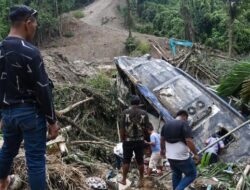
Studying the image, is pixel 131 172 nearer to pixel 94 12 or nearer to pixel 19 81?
pixel 19 81

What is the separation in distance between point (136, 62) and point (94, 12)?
35.3m

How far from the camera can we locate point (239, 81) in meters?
7.99

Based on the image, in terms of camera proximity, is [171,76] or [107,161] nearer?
[107,161]

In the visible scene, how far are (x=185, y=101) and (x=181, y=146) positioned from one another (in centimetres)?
346

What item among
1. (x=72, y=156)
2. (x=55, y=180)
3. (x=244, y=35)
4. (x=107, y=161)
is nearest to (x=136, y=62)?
(x=107, y=161)

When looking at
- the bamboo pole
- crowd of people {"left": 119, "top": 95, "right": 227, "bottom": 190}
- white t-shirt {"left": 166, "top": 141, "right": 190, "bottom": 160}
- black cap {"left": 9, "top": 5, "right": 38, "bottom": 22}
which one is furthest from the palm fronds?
black cap {"left": 9, "top": 5, "right": 38, "bottom": 22}

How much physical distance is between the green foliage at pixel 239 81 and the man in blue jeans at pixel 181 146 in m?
2.16

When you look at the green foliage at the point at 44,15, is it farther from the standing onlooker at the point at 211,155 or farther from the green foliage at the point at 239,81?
the standing onlooker at the point at 211,155

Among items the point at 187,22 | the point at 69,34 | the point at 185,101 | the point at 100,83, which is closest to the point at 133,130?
the point at 185,101

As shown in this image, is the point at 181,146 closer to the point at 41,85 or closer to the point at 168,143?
the point at 168,143

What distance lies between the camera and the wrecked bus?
8281 millimetres

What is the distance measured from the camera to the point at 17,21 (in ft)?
11.3

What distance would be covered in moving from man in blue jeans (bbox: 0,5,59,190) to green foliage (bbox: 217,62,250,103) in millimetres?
4711

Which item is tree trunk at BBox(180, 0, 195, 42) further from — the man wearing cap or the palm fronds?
the man wearing cap
